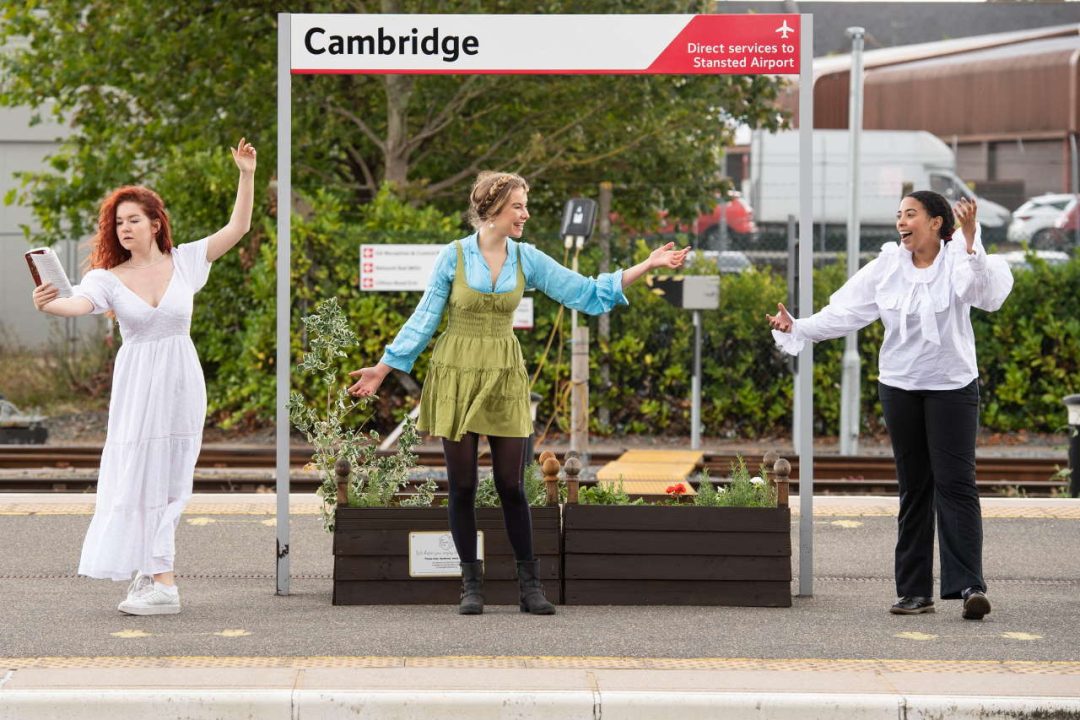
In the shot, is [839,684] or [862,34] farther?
[862,34]

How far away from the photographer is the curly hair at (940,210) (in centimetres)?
666

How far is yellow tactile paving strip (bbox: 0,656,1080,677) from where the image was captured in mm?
5418

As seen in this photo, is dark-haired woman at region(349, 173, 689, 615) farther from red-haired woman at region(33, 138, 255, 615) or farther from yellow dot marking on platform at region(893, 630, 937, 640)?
yellow dot marking on platform at region(893, 630, 937, 640)

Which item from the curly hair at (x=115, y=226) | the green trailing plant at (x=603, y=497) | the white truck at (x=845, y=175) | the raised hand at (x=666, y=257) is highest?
the white truck at (x=845, y=175)

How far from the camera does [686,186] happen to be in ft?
57.8

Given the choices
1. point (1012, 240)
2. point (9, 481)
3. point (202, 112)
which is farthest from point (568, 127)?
point (1012, 240)

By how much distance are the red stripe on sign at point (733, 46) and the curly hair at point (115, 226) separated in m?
2.10

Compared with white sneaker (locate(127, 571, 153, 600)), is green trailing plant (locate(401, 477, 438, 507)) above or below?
above

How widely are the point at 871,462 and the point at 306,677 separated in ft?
28.6

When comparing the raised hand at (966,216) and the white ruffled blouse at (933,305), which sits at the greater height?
the raised hand at (966,216)

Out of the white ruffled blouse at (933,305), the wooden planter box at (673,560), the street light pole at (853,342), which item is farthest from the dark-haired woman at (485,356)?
the street light pole at (853,342)

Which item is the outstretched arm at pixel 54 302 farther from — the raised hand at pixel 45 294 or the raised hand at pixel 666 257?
the raised hand at pixel 666 257

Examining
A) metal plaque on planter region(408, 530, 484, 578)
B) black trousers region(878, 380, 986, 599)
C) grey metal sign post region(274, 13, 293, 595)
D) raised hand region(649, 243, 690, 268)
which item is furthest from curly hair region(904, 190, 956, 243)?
grey metal sign post region(274, 13, 293, 595)

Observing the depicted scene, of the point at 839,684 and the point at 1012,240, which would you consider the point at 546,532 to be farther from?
the point at 1012,240
